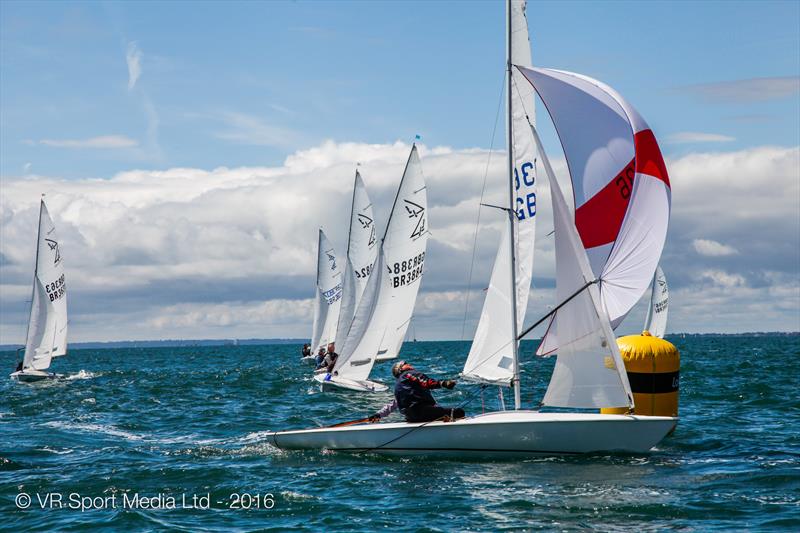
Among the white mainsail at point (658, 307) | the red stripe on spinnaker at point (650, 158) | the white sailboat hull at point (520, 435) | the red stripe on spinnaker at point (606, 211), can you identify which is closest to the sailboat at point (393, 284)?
the red stripe on spinnaker at point (606, 211)

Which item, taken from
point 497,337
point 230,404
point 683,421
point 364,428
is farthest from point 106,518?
point 230,404

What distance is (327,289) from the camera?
5122 cm

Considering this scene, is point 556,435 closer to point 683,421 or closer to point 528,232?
point 528,232

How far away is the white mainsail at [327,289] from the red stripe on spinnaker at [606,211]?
114 feet

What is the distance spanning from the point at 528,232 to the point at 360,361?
13.7 metres

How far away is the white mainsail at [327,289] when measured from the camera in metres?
50.8

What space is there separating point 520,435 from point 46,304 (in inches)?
1411

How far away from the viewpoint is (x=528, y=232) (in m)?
16.7

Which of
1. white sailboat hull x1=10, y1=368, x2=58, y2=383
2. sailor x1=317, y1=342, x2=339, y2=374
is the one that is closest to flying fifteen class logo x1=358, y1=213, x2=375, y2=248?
sailor x1=317, y1=342, x2=339, y2=374

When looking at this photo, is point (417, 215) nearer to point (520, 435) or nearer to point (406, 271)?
point (406, 271)

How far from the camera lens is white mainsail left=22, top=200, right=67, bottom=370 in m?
43.8

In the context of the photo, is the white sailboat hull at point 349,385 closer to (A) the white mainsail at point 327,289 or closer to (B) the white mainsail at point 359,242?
(B) the white mainsail at point 359,242

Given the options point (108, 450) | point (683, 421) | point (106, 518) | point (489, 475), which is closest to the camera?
point (106, 518)

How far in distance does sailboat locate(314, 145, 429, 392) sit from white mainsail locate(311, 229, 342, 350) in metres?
21.1
